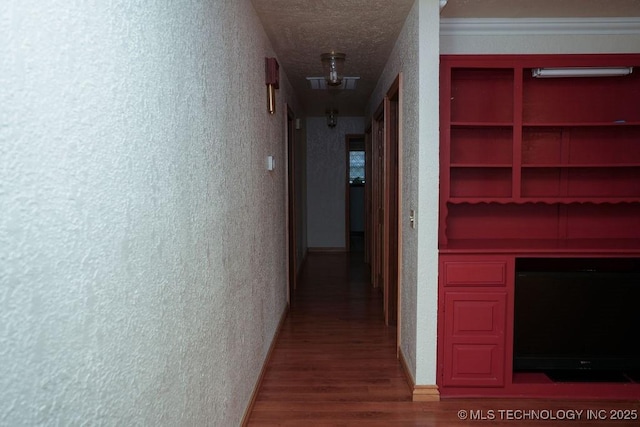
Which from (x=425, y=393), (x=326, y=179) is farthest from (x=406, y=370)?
(x=326, y=179)

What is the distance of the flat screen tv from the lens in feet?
9.27

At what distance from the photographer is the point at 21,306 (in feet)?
2.35

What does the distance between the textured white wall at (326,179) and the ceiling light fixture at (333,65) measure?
4460 millimetres

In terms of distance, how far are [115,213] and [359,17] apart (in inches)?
100

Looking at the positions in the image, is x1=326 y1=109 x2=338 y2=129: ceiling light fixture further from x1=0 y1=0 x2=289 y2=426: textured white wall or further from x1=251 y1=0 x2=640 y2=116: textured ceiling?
x1=0 y1=0 x2=289 y2=426: textured white wall

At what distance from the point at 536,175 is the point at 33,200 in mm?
3275

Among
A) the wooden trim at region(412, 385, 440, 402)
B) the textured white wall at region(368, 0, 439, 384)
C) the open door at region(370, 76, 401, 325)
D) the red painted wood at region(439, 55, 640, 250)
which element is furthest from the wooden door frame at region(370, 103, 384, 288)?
the wooden trim at region(412, 385, 440, 402)

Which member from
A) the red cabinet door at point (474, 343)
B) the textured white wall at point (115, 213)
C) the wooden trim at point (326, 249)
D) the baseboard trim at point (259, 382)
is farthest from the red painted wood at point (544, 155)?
the wooden trim at point (326, 249)

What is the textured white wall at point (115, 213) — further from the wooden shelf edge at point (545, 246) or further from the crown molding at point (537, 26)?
the crown molding at point (537, 26)

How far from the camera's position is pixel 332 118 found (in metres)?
7.43

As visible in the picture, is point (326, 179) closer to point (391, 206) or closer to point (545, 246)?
point (391, 206)

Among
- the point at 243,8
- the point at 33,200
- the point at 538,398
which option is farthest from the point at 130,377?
the point at 538,398

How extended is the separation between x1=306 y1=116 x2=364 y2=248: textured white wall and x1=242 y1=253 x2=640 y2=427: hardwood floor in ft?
13.4

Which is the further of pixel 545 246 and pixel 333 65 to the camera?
pixel 333 65
